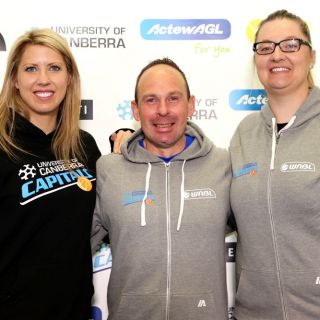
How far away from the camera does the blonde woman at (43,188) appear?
55.7 inches

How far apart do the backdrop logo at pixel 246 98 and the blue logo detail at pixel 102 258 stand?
0.97 metres

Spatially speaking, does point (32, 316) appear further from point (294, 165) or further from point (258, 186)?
point (294, 165)

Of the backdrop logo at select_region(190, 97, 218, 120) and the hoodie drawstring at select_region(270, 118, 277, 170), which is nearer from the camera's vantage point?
the hoodie drawstring at select_region(270, 118, 277, 170)

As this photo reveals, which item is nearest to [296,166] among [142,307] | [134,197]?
[134,197]

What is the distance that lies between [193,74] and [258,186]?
0.86 metres

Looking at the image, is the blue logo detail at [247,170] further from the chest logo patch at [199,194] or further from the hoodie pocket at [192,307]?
the hoodie pocket at [192,307]

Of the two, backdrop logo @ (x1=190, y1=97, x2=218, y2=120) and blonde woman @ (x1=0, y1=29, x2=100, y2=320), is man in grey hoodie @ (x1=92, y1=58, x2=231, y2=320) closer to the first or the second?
blonde woman @ (x1=0, y1=29, x2=100, y2=320)

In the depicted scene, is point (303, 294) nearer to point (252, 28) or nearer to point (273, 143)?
point (273, 143)


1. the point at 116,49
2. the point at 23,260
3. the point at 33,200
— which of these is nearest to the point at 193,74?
the point at 116,49

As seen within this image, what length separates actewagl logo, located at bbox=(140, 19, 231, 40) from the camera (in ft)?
Result: 6.95

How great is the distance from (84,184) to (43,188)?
0.19 meters

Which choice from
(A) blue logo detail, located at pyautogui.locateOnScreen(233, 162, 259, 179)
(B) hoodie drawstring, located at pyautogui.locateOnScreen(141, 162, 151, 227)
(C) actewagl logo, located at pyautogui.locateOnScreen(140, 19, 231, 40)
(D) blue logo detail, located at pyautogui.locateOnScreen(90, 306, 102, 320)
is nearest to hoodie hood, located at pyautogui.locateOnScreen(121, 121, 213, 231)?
(B) hoodie drawstring, located at pyautogui.locateOnScreen(141, 162, 151, 227)

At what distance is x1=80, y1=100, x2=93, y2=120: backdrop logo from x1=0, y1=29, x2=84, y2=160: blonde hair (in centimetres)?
38

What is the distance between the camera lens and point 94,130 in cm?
215
